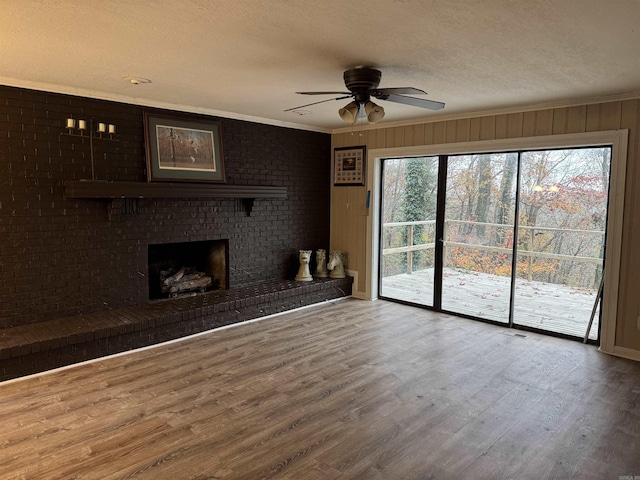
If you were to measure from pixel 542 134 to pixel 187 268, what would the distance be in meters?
4.09

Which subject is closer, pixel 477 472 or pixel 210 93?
pixel 477 472

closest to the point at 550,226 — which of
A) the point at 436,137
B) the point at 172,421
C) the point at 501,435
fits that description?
the point at 436,137

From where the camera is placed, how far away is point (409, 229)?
5.74m

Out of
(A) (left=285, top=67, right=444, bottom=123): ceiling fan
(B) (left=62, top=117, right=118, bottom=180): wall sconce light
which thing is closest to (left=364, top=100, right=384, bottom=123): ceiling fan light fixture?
(A) (left=285, top=67, right=444, bottom=123): ceiling fan

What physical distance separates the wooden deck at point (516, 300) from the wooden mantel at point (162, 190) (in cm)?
220

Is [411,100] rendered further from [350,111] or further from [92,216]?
[92,216]

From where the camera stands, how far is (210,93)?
4102mm

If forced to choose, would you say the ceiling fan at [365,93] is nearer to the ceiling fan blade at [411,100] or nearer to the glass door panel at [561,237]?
the ceiling fan blade at [411,100]

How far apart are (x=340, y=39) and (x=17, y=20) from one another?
1.72 m

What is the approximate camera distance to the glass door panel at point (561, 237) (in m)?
4.33

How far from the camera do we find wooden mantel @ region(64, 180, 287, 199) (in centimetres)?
388

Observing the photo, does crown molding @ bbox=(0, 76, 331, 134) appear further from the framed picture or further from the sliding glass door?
the sliding glass door

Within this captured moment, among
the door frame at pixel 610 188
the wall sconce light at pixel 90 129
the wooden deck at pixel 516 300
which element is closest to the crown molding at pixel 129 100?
the wall sconce light at pixel 90 129

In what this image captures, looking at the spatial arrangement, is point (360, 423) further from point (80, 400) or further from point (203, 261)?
point (203, 261)
